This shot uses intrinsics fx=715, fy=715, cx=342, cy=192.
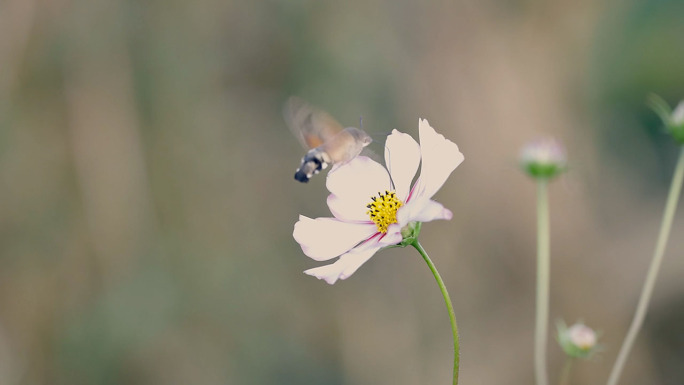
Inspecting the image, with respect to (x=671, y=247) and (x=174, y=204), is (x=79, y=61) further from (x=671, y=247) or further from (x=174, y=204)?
(x=671, y=247)

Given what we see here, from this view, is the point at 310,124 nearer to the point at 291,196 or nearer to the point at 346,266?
the point at 346,266

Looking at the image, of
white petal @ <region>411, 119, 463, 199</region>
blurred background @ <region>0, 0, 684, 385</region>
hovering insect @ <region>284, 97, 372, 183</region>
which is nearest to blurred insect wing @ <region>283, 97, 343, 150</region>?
hovering insect @ <region>284, 97, 372, 183</region>

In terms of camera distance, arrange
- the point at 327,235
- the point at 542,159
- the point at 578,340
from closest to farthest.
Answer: the point at 327,235
the point at 578,340
the point at 542,159

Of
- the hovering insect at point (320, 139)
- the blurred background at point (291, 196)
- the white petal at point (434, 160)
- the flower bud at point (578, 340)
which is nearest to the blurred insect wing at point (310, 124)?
the hovering insect at point (320, 139)

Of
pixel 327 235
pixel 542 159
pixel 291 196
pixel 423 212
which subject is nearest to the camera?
pixel 423 212

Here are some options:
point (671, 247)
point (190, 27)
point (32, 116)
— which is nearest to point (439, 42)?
point (190, 27)

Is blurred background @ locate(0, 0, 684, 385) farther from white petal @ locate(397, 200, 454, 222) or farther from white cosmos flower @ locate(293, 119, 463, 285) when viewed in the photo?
white petal @ locate(397, 200, 454, 222)

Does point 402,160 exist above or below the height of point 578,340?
above

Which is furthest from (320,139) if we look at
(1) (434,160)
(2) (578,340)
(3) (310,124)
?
(2) (578,340)
